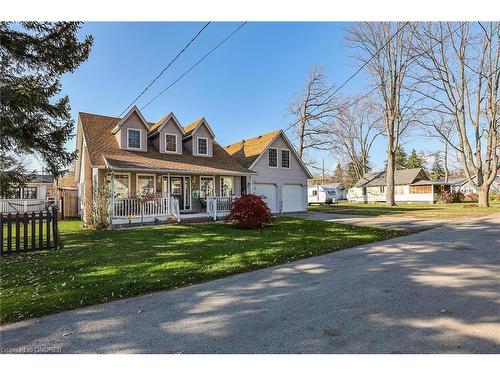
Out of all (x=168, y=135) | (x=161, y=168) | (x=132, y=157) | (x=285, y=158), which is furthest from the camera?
(x=285, y=158)

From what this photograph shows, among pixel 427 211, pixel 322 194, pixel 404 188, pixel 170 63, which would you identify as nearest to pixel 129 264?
pixel 170 63

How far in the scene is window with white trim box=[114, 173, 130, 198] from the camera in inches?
575

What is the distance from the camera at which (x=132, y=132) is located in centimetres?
1617

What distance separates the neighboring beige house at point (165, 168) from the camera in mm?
13969

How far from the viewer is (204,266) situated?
233 inches

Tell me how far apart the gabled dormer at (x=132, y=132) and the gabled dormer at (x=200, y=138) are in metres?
2.86

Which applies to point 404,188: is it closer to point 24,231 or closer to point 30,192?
point 24,231

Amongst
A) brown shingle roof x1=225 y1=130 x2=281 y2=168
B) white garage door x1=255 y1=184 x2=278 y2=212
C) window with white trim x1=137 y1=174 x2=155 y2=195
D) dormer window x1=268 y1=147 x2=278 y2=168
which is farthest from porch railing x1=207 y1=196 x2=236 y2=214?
dormer window x1=268 y1=147 x2=278 y2=168

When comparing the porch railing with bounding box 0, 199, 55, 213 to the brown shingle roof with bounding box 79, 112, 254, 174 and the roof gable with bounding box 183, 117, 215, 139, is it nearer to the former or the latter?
the brown shingle roof with bounding box 79, 112, 254, 174

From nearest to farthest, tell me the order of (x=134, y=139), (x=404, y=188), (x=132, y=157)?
1. (x=132, y=157)
2. (x=134, y=139)
3. (x=404, y=188)

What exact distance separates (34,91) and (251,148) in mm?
15548

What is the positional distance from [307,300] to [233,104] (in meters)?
11.9
